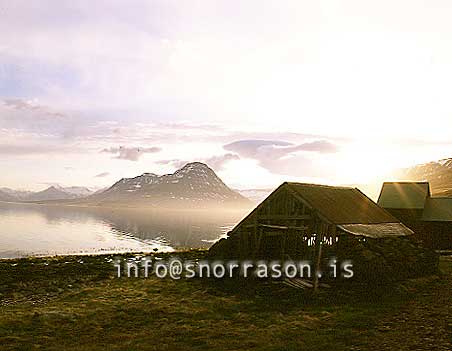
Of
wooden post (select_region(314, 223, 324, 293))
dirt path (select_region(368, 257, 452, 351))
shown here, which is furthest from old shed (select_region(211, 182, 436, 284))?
dirt path (select_region(368, 257, 452, 351))

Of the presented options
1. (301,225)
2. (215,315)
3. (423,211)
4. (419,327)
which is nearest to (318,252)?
(301,225)

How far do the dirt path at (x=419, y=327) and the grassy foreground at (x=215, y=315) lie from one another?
0.04m

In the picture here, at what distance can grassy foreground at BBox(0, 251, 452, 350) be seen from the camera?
54.4ft

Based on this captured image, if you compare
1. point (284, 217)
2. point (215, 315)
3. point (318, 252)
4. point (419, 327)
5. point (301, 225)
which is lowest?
point (215, 315)

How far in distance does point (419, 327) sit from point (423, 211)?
129 feet

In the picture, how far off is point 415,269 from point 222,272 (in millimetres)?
13664

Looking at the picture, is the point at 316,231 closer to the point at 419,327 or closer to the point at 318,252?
the point at 318,252

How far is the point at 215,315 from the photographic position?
21.2 meters

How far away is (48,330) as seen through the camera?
18.7 m

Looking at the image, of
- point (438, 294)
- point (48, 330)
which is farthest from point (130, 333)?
point (438, 294)

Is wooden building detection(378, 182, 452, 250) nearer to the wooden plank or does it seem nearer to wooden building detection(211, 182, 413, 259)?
wooden building detection(211, 182, 413, 259)

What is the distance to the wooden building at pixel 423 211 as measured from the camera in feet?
168

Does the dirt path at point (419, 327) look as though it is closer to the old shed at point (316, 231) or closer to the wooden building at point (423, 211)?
the old shed at point (316, 231)

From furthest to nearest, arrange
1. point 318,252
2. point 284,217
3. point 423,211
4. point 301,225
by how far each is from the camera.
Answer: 1. point 423,211
2. point 284,217
3. point 301,225
4. point 318,252
